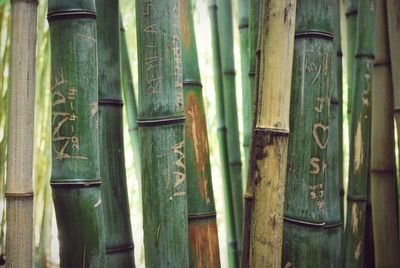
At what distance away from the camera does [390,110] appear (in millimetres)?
1429

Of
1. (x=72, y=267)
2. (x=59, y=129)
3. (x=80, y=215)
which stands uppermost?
(x=59, y=129)

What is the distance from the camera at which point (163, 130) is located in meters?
0.87

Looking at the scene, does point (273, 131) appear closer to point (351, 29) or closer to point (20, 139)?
point (20, 139)

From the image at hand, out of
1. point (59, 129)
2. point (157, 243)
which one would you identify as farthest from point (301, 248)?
point (59, 129)

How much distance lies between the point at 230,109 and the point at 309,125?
0.87 m

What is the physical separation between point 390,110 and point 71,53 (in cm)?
100

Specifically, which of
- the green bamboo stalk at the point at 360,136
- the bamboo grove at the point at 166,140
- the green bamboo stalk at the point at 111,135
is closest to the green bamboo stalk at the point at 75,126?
the bamboo grove at the point at 166,140

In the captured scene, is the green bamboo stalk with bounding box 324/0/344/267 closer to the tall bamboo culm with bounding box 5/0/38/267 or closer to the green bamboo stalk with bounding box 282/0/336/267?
the green bamboo stalk with bounding box 282/0/336/267

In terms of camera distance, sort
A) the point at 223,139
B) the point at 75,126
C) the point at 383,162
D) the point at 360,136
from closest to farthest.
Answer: the point at 75,126, the point at 360,136, the point at 383,162, the point at 223,139

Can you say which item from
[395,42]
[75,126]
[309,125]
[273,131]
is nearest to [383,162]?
[395,42]

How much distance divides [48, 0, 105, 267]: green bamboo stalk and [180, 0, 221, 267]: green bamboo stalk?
0.80 feet

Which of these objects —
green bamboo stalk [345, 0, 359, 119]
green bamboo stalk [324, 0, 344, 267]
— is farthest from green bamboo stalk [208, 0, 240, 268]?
green bamboo stalk [324, 0, 344, 267]

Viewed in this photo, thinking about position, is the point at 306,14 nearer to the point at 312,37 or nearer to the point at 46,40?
the point at 312,37

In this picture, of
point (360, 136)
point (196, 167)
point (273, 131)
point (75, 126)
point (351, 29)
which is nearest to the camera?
point (273, 131)
